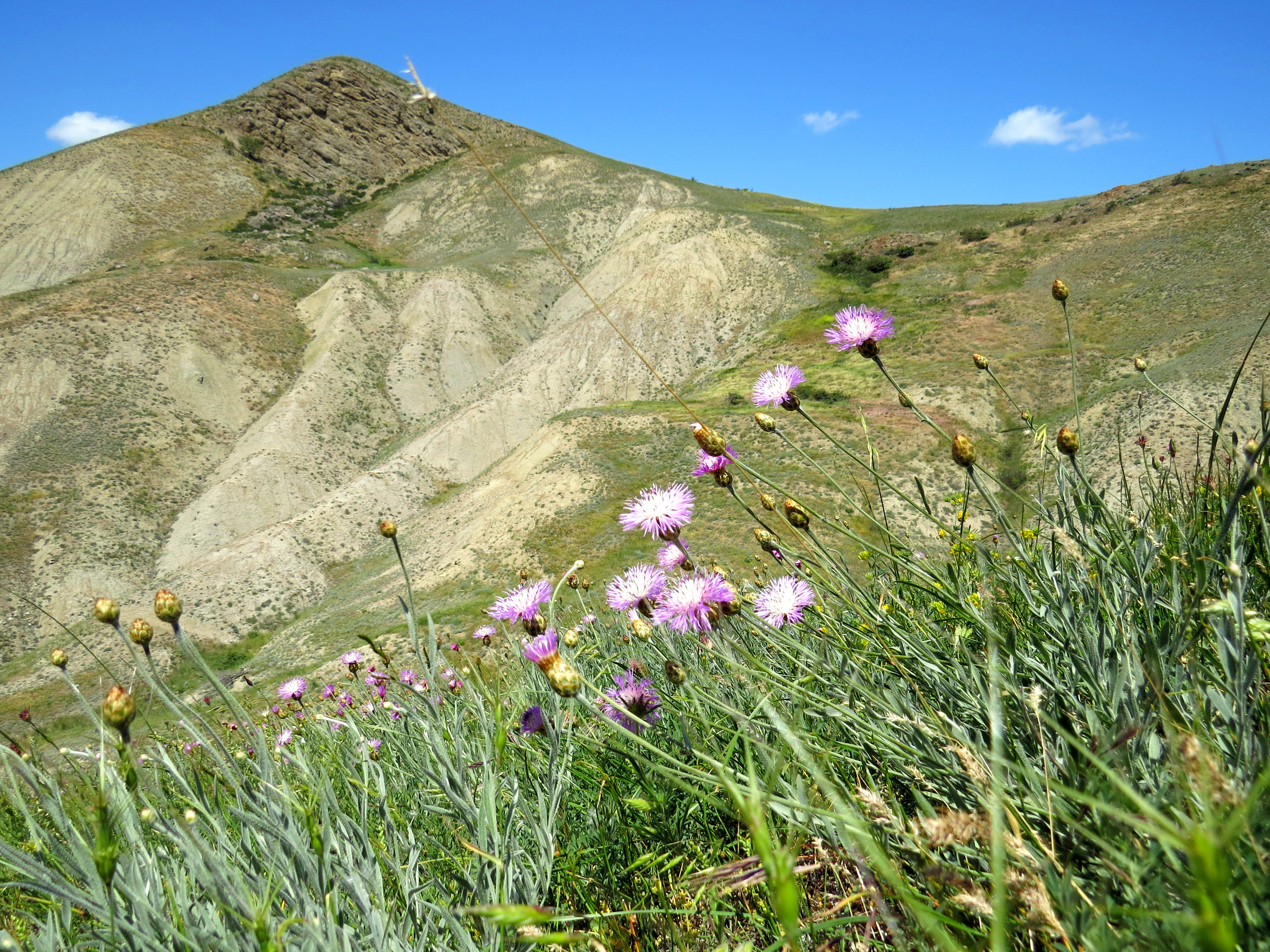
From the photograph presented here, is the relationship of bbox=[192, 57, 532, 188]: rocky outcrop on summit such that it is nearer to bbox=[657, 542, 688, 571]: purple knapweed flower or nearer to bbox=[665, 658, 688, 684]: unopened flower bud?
bbox=[657, 542, 688, 571]: purple knapweed flower

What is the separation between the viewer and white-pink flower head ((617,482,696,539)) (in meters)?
2.11

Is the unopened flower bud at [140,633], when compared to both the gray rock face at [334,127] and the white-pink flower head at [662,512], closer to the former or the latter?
the white-pink flower head at [662,512]

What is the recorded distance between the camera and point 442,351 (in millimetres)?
48688

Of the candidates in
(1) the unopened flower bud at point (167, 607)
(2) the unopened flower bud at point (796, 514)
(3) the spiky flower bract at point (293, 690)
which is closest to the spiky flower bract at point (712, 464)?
(2) the unopened flower bud at point (796, 514)

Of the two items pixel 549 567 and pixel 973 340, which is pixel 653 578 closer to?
pixel 549 567

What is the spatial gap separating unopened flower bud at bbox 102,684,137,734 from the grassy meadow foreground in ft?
0.03

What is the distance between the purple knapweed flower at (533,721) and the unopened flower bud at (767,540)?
89 cm

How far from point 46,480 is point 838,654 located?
4550cm

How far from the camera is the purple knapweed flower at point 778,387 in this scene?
2381 mm

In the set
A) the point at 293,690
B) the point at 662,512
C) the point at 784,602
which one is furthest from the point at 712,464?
the point at 293,690

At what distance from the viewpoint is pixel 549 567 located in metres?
18.0

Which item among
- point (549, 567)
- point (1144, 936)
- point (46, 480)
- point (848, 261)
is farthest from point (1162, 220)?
point (46, 480)

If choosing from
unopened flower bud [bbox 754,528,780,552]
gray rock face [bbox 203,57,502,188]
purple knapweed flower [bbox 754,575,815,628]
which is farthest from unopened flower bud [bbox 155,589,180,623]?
gray rock face [bbox 203,57,502,188]

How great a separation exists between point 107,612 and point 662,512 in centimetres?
150
